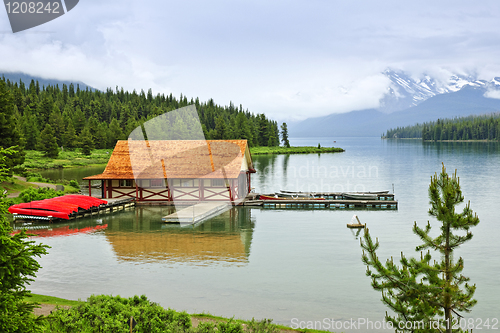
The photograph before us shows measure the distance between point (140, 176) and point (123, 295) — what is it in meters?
25.8

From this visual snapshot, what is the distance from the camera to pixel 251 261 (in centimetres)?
2481

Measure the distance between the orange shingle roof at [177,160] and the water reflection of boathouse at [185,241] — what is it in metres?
5.98

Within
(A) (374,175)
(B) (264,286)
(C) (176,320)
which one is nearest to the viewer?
(C) (176,320)

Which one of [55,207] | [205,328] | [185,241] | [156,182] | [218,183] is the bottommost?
[185,241]

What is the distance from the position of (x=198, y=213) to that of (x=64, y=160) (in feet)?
241

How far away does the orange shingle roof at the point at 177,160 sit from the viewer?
142ft

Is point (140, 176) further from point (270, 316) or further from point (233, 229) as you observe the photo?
point (270, 316)

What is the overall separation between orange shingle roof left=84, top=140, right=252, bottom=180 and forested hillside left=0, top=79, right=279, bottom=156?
5860 centimetres

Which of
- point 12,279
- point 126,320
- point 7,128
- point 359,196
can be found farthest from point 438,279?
point 7,128

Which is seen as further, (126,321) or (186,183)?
(186,183)

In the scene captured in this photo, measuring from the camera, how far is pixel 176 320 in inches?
503

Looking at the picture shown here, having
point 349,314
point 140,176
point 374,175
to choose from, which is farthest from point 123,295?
point 374,175

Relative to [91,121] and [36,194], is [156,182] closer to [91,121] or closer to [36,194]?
[36,194]

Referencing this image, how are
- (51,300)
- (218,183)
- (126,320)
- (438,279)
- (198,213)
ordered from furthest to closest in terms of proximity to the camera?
1. (218,183)
2. (198,213)
3. (51,300)
4. (126,320)
5. (438,279)
